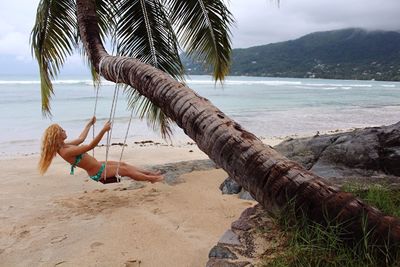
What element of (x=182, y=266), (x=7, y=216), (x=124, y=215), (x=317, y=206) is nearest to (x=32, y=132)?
(x=7, y=216)

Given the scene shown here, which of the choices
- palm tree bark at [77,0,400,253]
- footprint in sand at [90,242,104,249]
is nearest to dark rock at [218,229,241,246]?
palm tree bark at [77,0,400,253]

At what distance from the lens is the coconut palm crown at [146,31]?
18.5ft

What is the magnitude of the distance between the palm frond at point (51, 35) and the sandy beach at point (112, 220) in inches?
62.9

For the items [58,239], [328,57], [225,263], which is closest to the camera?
[225,263]

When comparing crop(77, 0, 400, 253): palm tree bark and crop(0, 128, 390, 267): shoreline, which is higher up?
crop(77, 0, 400, 253): palm tree bark

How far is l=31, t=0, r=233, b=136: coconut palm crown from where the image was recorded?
18.5ft

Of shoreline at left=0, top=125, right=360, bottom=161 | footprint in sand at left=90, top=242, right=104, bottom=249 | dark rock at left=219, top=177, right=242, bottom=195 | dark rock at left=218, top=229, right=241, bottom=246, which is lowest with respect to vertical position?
shoreline at left=0, top=125, right=360, bottom=161

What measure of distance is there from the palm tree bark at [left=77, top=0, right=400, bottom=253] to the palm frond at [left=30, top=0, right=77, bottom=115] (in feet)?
12.0

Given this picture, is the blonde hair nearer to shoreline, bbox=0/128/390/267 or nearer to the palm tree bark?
shoreline, bbox=0/128/390/267

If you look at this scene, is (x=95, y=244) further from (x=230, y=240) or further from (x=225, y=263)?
(x=225, y=263)

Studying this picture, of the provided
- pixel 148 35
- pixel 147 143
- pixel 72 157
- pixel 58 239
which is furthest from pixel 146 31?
pixel 147 143

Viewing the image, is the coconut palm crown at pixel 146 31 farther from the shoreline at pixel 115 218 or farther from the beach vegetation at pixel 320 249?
the beach vegetation at pixel 320 249

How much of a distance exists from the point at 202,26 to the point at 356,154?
2903 mm

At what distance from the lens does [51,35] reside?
5754 mm
